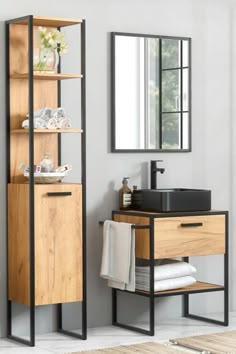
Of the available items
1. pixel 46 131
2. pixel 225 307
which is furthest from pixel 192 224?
pixel 46 131

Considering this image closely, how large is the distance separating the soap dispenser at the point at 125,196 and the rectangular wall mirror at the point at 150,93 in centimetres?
24

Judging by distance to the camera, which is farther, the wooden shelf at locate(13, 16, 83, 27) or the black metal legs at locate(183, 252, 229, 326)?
the black metal legs at locate(183, 252, 229, 326)

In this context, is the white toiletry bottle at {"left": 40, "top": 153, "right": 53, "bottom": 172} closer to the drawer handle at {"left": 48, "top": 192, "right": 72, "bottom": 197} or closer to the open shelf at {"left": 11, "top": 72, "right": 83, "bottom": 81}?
the drawer handle at {"left": 48, "top": 192, "right": 72, "bottom": 197}

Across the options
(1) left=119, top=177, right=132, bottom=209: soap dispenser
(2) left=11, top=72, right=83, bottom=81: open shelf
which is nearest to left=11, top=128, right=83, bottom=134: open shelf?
(2) left=11, top=72, right=83, bottom=81: open shelf

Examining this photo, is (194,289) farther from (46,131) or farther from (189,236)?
(46,131)

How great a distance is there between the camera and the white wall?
5523 millimetres

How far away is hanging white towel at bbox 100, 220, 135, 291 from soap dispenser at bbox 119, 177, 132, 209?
0.22 meters

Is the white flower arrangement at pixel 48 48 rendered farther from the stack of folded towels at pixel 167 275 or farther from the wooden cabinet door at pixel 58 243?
the stack of folded towels at pixel 167 275

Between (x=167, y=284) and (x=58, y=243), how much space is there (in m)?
0.81

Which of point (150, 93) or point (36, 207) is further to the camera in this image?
point (150, 93)

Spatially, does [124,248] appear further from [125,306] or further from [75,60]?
[75,60]

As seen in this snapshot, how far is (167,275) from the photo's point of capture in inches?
214

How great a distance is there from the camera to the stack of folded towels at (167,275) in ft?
17.7

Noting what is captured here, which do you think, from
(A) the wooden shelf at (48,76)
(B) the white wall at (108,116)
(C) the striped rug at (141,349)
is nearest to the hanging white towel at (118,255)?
(B) the white wall at (108,116)
